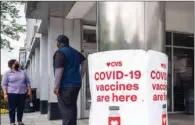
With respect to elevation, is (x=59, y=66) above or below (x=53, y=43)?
below

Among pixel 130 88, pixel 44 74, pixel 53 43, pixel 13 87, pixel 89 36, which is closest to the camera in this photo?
pixel 130 88

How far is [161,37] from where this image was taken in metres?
3.13

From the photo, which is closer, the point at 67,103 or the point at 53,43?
the point at 67,103

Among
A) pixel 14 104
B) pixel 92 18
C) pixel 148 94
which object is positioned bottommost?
pixel 14 104

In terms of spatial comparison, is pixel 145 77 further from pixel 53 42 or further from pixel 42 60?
pixel 42 60

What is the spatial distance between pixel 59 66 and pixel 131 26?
1828mm

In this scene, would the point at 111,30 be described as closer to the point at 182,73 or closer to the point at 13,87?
Result: the point at 13,87

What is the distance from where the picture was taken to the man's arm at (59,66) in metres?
4.60

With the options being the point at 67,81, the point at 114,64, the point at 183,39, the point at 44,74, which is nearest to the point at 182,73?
the point at 183,39

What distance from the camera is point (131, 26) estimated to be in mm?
3037

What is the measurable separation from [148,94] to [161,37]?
51 cm

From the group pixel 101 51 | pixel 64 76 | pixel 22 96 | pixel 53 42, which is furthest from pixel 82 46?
pixel 101 51

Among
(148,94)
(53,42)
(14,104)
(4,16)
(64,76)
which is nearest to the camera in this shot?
(148,94)

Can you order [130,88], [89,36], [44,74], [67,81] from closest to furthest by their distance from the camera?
[130,88] → [67,81] → [89,36] → [44,74]
